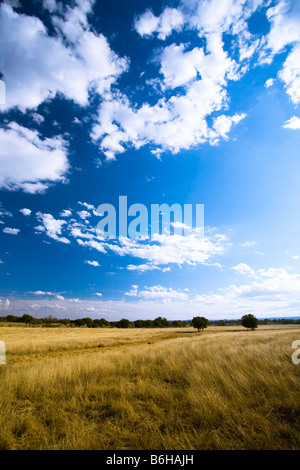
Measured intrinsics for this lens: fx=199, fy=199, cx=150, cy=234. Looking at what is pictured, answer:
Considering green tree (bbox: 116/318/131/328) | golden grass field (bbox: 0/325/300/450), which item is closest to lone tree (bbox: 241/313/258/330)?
green tree (bbox: 116/318/131/328)

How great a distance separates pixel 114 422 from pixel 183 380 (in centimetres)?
288

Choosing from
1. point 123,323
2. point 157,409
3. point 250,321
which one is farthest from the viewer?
point 123,323

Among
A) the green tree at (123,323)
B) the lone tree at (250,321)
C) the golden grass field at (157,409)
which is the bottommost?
the green tree at (123,323)

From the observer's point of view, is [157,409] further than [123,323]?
No

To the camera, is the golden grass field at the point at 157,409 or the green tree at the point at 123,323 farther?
the green tree at the point at 123,323

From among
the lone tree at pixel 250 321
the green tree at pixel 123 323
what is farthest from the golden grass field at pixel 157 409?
the green tree at pixel 123 323

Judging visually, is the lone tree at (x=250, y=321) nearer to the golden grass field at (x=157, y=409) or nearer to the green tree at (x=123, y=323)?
the green tree at (x=123, y=323)

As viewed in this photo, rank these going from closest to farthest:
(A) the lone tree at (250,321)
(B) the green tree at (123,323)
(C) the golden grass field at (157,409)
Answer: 1. (C) the golden grass field at (157,409)
2. (A) the lone tree at (250,321)
3. (B) the green tree at (123,323)

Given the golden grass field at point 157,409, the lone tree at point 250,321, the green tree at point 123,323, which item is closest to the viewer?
the golden grass field at point 157,409

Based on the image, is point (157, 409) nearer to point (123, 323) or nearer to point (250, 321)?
point (250, 321)

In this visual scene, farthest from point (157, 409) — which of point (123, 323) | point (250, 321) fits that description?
point (123, 323)

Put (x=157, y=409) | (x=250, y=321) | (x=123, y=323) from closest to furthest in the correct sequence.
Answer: (x=157, y=409) < (x=250, y=321) < (x=123, y=323)

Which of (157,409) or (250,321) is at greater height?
(157,409)
